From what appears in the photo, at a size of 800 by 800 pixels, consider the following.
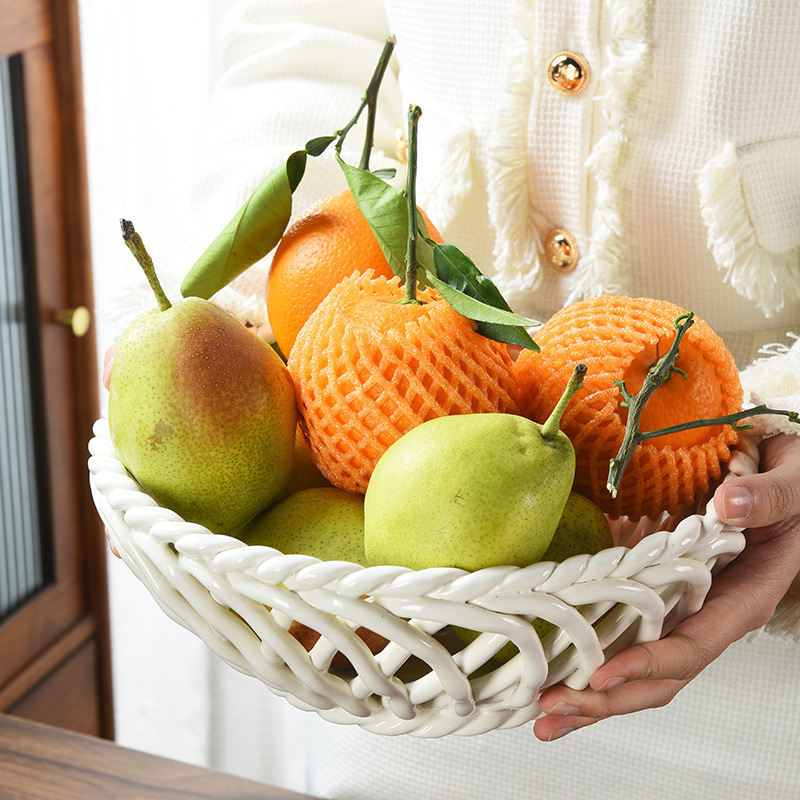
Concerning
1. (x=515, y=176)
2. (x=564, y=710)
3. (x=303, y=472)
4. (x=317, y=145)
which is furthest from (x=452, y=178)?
(x=564, y=710)

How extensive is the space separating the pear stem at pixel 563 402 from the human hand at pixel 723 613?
0.07m

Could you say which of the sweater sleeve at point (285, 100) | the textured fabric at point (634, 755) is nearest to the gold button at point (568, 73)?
the sweater sleeve at point (285, 100)

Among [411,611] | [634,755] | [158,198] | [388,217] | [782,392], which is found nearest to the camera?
[411,611]

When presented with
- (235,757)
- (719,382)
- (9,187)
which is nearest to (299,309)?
(719,382)

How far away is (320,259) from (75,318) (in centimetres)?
79

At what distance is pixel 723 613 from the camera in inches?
14.9

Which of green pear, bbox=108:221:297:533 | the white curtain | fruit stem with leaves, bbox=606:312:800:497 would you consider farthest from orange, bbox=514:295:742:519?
the white curtain

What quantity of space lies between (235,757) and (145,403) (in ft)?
3.74

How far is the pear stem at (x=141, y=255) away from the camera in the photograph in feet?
1.22

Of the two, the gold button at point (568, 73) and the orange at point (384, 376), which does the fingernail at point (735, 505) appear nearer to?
the orange at point (384, 376)

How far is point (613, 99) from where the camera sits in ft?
1.70

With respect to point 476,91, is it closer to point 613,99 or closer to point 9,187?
point 613,99

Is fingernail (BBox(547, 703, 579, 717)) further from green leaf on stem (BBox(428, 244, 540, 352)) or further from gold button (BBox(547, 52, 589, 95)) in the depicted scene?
gold button (BBox(547, 52, 589, 95))

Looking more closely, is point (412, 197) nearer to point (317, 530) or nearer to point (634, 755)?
point (317, 530)
